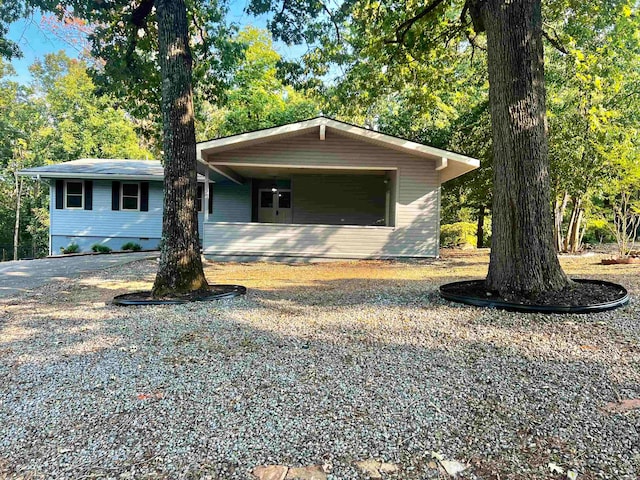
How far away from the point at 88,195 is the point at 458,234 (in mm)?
14753

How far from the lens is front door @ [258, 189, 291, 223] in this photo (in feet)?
49.4

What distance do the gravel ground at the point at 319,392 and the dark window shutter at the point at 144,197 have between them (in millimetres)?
11711

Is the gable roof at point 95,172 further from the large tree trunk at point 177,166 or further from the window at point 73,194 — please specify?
the large tree trunk at point 177,166

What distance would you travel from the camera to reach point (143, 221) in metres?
15.6

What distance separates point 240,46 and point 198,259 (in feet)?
20.4

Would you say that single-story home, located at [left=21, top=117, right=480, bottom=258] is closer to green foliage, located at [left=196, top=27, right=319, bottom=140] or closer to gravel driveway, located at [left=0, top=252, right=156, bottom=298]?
gravel driveway, located at [left=0, top=252, right=156, bottom=298]

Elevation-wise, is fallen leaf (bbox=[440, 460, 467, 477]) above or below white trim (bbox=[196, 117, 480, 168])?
below

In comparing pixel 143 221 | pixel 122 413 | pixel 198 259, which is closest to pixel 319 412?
pixel 122 413

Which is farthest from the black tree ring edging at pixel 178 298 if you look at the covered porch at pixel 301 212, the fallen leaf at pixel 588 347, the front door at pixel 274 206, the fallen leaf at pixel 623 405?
the front door at pixel 274 206

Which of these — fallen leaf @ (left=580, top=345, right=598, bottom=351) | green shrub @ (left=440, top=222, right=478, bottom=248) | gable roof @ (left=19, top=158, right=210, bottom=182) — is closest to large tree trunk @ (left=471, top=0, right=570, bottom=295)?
fallen leaf @ (left=580, top=345, right=598, bottom=351)

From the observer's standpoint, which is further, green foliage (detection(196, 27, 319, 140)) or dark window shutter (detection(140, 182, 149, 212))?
green foliage (detection(196, 27, 319, 140))

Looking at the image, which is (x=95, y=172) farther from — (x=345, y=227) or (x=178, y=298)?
(x=178, y=298)

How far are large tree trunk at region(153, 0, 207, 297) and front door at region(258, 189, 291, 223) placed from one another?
933cm

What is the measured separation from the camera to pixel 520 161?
4547 mm
